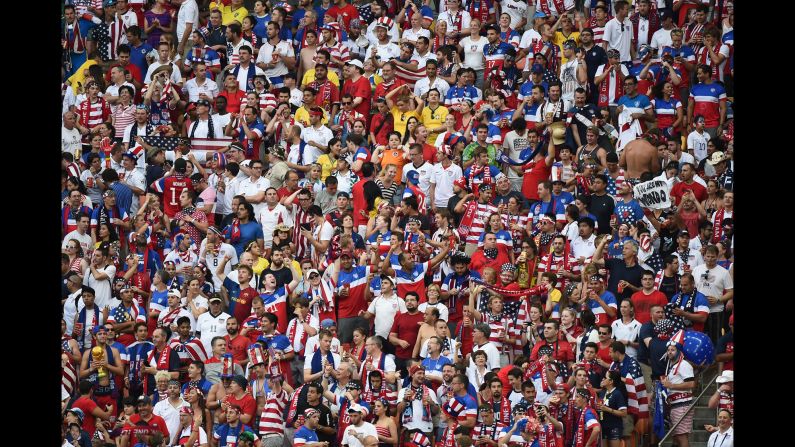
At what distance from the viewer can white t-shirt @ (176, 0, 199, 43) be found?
2584 cm

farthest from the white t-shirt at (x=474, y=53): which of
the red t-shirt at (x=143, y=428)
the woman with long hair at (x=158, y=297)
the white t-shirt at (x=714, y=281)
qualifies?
the red t-shirt at (x=143, y=428)

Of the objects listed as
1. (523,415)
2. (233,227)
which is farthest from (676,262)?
(233,227)

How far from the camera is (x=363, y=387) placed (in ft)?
64.0

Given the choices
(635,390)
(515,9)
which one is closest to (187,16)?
(515,9)

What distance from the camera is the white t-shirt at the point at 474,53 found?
2439 centimetres

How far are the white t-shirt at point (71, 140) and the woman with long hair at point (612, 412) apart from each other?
31.1 feet

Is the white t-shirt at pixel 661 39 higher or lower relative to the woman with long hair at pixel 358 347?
higher

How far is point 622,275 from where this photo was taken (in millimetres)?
20438

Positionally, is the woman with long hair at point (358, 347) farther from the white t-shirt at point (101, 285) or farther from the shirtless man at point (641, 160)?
the shirtless man at point (641, 160)

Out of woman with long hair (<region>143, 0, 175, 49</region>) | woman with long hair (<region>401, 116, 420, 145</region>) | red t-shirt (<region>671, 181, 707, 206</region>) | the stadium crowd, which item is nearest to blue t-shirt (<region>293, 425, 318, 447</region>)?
the stadium crowd

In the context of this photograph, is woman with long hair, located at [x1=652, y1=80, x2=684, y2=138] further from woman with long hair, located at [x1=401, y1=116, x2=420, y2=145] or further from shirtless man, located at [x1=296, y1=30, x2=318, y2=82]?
shirtless man, located at [x1=296, y1=30, x2=318, y2=82]

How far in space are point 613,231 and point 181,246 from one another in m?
5.84
